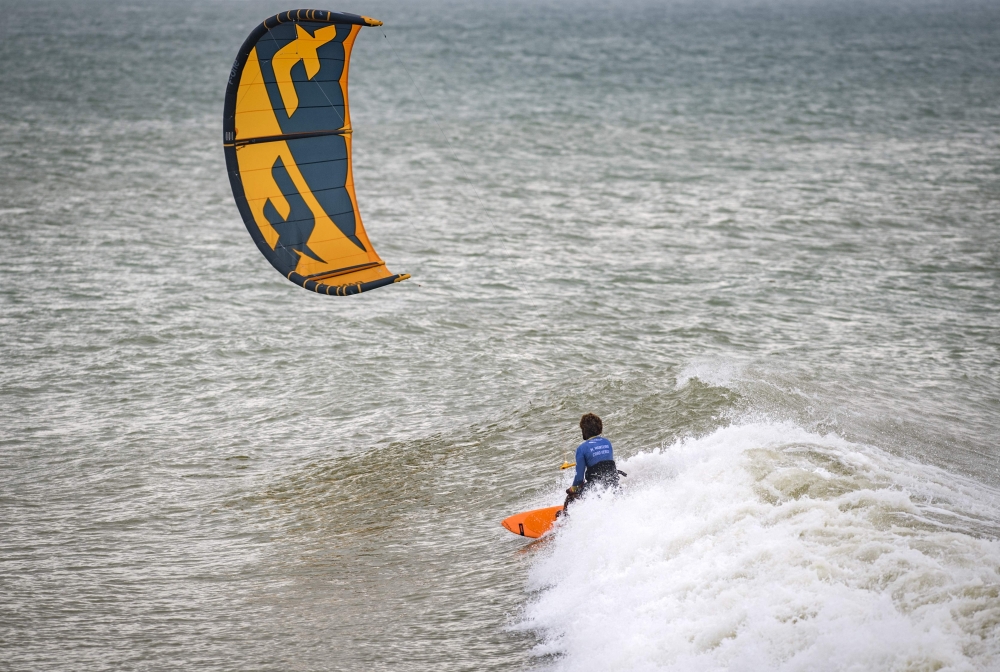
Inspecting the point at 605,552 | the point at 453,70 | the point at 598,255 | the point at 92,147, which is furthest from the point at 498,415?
the point at 453,70

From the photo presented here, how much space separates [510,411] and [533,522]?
11.7ft

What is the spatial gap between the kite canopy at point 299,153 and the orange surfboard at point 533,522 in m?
2.86

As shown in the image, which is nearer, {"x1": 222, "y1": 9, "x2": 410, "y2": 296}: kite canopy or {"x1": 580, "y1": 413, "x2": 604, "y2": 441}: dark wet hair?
{"x1": 580, "y1": 413, "x2": 604, "y2": 441}: dark wet hair

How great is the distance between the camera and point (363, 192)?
26203 millimetres

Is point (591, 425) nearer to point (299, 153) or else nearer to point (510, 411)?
point (510, 411)

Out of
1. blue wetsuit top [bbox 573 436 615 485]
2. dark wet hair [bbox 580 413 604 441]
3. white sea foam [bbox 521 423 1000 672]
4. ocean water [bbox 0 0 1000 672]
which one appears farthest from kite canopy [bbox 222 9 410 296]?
white sea foam [bbox 521 423 1000 672]

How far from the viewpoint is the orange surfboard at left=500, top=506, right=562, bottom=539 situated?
31.7ft

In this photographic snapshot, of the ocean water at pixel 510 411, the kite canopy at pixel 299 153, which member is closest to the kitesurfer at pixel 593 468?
the ocean water at pixel 510 411

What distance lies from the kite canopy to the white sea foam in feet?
12.3

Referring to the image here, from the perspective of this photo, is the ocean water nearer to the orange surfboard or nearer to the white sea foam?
the white sea foam

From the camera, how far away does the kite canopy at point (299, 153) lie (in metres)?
10.7

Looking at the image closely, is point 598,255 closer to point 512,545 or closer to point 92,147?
point 512,545

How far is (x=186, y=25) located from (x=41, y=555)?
9147 centimetres

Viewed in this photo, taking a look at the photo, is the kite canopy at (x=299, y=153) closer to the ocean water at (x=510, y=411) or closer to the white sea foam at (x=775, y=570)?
the ocean water at (x=510, y=411)
